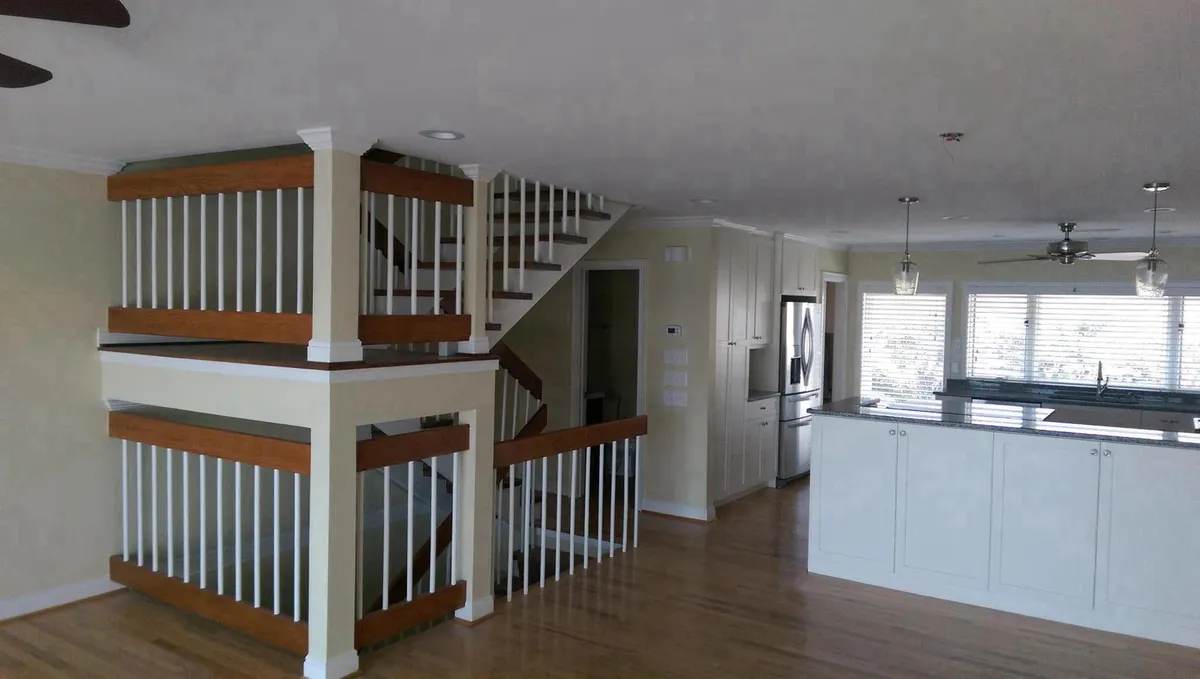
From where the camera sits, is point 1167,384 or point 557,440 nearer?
point 557,440

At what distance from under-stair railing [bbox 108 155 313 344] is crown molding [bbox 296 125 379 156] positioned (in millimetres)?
120

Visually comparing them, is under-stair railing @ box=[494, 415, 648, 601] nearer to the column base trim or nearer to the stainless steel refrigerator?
the column base trim

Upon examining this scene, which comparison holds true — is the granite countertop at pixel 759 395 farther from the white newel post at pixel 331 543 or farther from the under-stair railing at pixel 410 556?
the white newel post at pixel 331 543

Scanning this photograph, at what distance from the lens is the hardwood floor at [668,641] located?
368 centimetres

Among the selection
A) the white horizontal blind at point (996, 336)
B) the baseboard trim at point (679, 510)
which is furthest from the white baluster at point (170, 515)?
the white horizontal blind at point (996, 336)

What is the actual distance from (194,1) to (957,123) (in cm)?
256

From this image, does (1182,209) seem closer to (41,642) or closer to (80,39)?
(80,39)

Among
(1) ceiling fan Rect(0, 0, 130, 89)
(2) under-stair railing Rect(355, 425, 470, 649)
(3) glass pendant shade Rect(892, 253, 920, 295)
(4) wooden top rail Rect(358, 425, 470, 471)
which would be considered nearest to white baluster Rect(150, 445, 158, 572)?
(2) under-stair railing Rect(355, 425, 470, 649)

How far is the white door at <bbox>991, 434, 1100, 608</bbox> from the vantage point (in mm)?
4316

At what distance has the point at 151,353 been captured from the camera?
4.25 metres

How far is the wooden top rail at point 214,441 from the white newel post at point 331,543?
135 millimetres

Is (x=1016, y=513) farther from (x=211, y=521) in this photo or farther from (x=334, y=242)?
(x=211, y=521)

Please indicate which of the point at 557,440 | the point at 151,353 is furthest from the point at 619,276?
the point at 151,353

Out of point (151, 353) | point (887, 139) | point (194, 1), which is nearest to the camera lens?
point (194, 1)
